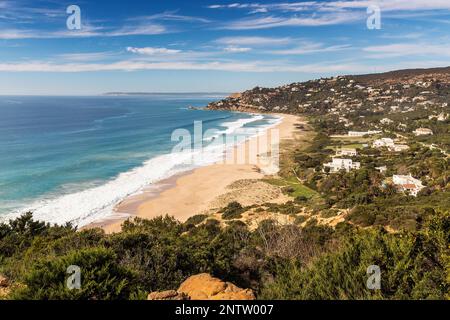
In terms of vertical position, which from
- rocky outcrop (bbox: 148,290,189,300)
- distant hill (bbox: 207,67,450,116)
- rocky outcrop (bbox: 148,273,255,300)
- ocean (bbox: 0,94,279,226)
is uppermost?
distant hill (bbox: 207,67,450,116)

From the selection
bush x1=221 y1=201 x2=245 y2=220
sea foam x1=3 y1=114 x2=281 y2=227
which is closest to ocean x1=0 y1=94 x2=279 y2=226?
sea foam x1=3 y1=114 x2=281 y2=227

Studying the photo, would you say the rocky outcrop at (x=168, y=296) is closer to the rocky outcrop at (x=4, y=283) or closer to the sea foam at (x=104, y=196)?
the rocky outcrop at (x=4, y=283)

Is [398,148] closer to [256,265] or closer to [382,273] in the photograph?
[256,265]

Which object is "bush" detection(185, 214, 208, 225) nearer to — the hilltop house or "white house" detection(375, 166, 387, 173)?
"white house" detection(375, 166, 387, 173)

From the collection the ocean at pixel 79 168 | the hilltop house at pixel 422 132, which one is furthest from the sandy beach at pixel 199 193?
the hilltop house at pixel 422 132

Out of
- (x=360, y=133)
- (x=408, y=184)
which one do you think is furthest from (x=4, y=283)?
(x=360, y=133)
